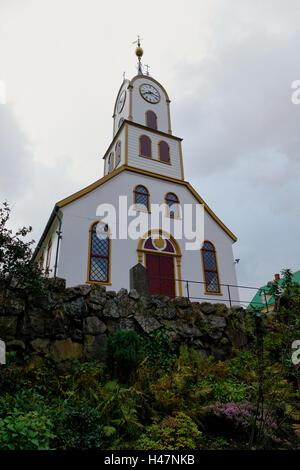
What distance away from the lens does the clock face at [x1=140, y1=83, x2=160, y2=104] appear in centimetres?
2092

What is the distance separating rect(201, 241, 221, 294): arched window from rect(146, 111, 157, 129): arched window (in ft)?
28.7

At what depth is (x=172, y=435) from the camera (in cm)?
523

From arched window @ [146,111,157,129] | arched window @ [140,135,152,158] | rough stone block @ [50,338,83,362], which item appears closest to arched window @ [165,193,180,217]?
arched window @ [140,135,152,158]

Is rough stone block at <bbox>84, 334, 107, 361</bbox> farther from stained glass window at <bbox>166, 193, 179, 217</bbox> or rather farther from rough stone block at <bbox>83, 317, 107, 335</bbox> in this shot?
stained glass window at <bbox>166, 193, 179, 217</bbox>

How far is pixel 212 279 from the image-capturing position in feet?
51.8

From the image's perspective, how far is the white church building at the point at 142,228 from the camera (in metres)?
13.4

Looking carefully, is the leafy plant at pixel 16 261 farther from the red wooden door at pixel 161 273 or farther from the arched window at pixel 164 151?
the arched window at pixel 164 151

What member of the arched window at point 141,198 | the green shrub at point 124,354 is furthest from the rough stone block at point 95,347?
the arched window at point 141,198

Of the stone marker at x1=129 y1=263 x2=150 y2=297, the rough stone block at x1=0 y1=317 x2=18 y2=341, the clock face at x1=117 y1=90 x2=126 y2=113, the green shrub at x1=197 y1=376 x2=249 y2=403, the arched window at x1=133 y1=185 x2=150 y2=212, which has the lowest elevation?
the green shrub at x1=197 y1=376 x2=249 y2=403

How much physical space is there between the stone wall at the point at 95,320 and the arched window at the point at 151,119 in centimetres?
1349

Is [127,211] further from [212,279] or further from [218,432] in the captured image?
[218,432]

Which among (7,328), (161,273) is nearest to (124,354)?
(7,328)

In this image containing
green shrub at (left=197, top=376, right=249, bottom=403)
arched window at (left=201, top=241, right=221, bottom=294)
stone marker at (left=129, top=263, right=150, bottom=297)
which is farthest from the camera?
arched window at (left=201, top=241, right=221, bottom=294)

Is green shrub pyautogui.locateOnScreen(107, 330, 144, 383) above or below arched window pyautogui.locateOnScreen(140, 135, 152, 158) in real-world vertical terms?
below
